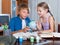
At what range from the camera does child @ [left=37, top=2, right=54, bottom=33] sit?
2.18 meters

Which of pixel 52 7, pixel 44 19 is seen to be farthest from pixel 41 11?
pixel 52 7

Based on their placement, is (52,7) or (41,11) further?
(52,7)

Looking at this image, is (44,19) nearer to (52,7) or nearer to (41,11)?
(41,11)

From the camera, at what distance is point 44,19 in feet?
7.57

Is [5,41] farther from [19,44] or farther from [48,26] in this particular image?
[48,26]

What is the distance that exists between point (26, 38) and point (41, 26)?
65cm

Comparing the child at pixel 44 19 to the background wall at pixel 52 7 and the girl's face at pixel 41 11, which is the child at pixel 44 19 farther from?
the background wall at pixel 52 7

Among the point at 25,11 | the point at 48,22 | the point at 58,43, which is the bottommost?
the point at 58,43

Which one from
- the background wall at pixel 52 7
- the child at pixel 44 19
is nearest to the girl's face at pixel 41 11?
the child at pixel 44 19

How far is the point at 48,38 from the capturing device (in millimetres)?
1746

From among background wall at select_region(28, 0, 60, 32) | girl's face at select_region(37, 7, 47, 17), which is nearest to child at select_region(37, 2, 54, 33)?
girl's face at select_region(37, 7, 47, 17)

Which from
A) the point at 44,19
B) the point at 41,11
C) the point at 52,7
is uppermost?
the point at 52,7

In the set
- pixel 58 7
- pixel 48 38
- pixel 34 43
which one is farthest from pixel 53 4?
pixel 34 43

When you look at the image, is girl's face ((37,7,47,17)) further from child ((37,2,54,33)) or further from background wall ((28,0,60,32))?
background wall ((28,0,60,32))
